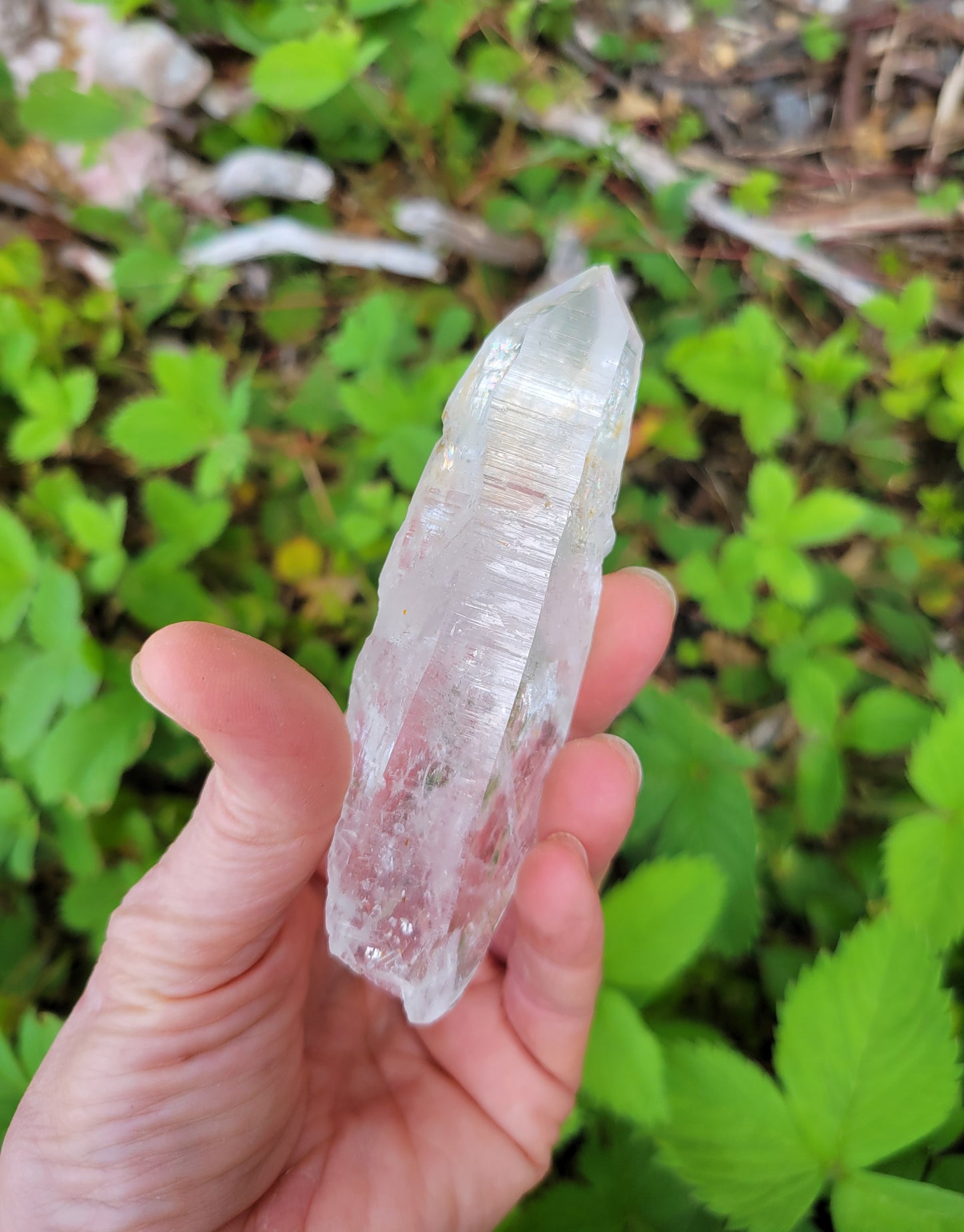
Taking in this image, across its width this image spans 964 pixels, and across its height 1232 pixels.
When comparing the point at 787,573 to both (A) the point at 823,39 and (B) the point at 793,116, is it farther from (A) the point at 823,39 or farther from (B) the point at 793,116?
(A) the point at 823,39

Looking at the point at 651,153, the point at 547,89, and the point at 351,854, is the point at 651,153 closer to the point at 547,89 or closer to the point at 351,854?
the point at 547,89

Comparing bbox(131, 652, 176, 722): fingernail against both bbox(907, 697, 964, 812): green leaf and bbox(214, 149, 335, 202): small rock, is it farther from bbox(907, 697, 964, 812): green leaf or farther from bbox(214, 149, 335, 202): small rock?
bbox(214, 149, 335, 202): small rock

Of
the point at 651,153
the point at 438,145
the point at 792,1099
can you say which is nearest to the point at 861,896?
the point at 792,1099

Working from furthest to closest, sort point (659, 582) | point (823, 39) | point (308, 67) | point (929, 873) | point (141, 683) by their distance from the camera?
point (823, 39)
point (308, 67)
point (659, 582)
point (929, 873)
point (141, 683)

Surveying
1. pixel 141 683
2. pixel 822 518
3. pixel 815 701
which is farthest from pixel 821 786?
pixel 141 683

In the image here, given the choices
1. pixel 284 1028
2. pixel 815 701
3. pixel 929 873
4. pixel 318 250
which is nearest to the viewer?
pixel 284 1028

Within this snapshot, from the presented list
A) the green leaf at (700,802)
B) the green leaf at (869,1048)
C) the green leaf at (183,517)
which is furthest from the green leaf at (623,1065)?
the green leaf at (183,517)

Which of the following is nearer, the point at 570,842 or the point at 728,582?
the point at 570,842

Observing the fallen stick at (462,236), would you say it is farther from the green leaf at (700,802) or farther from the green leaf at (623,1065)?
the green leaf at (623,1065)
